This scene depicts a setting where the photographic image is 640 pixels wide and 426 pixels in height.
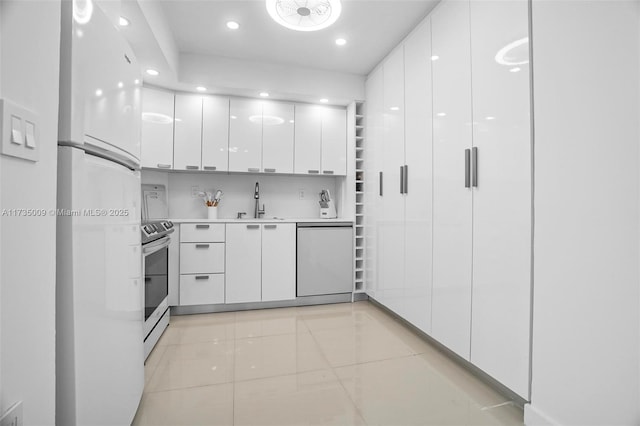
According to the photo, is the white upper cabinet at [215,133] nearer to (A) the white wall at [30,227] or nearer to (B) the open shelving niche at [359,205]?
(B) the open shelving niche at [359,205]

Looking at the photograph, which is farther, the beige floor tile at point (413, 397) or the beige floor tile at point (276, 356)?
the beige floor tile at point (276, 356)

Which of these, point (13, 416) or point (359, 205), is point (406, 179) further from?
point (13, 416)

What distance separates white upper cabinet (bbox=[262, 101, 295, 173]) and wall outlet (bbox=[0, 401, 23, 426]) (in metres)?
2.94

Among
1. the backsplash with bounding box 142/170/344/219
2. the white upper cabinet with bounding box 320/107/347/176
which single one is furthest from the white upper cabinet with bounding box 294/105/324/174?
the backsplash with bounding box 142/170/344/219

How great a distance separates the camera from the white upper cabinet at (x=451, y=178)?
1.94m

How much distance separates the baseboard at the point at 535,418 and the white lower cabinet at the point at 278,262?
225 cm

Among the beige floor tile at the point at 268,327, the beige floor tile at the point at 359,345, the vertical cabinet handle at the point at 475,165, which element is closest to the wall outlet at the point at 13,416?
the beige floor tile at the point at 359,345

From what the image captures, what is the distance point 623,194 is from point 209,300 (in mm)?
3113

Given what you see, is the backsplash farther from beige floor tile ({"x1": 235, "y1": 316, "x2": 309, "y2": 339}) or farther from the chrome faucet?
beige floor tile ({"x1": 235, "y1": 316, "x2": 309, "y2": 339})

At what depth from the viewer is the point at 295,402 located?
165 cm

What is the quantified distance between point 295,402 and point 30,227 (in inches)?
57.7

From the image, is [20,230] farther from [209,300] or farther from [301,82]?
[301,82]

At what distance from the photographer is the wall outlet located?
62 centimetres

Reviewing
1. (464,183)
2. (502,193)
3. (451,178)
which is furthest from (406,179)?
(502,193)
